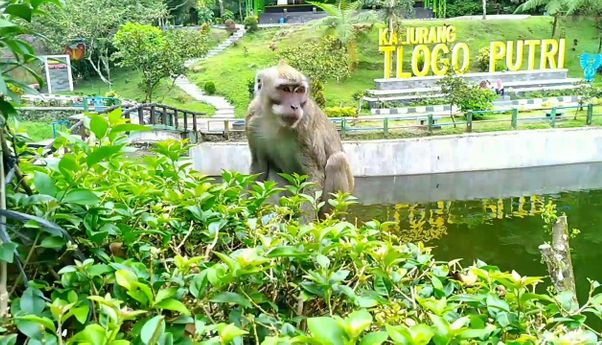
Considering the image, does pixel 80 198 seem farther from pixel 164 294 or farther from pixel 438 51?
pixel 438 51

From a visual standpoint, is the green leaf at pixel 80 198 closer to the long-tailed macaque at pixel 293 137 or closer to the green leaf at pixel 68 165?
the green leaf at pixel 68 165

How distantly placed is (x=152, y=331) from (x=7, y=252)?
352mm

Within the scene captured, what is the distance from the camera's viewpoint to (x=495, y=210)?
511 inches

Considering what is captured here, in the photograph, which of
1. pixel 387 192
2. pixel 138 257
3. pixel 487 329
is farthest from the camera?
pixel 387 192

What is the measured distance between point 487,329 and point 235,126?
623 inches

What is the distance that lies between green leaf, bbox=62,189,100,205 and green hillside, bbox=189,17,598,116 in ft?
A: 66.1

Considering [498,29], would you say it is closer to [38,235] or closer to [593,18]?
[593,18]

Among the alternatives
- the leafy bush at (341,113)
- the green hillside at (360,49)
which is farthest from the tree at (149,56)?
the leafy bush at (341,113)

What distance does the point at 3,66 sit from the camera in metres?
1.31

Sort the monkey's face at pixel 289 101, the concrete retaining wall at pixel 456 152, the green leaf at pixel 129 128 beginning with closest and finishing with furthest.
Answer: the green leaf at pixel 129 128 → the monkey's face at pixel 289 101 → the concrete retaining wall at pixel 456 152

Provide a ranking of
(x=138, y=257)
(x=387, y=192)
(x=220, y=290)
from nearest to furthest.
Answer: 1. (x=220, y=290)
2. (x=138, y=257)
3. (x=387, y=192)

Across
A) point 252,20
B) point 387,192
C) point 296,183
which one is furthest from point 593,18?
point 296,183

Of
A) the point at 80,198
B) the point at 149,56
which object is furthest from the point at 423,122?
the point at 80,198

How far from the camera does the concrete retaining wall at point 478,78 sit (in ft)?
70.4
